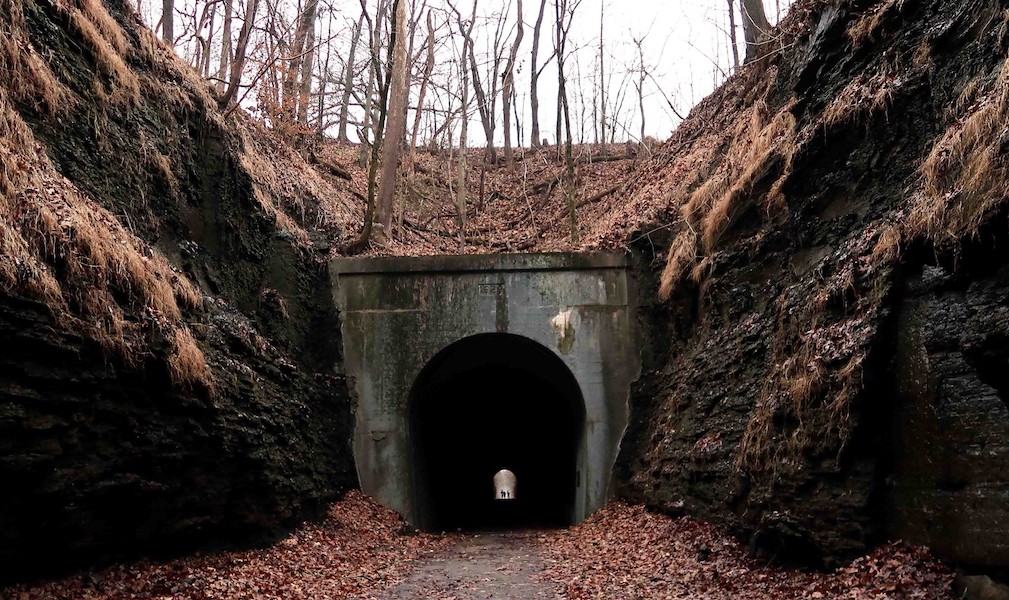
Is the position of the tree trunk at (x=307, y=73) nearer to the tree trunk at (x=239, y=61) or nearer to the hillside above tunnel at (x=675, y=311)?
the tree trunk at (x=239, y=61)

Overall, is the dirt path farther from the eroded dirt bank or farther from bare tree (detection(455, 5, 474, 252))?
bare tree (detection(455, 5, 474, 252))

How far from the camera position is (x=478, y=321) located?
515 inches

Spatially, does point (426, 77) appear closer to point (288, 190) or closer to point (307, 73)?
point (307, 73)

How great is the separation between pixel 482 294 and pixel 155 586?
7.83m

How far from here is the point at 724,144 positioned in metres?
12.7

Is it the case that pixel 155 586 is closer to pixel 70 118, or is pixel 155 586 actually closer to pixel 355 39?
pixel 70 118

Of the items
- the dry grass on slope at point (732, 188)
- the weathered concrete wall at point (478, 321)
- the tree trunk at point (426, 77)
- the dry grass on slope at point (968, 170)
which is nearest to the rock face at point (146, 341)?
the weathered concrete wall at point (478, 321)

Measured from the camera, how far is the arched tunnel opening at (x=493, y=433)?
14383 mm

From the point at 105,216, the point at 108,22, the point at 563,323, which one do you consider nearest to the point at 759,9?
the point at 563,323

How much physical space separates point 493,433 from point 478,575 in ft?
48.4

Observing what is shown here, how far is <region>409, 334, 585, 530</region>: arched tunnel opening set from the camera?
14.4 m

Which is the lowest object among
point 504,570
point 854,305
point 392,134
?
point 504,570

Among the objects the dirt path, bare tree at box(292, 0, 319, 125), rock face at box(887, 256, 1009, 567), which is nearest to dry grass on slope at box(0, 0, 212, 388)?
the dirt path

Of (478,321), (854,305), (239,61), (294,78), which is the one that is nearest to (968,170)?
(854,305)
